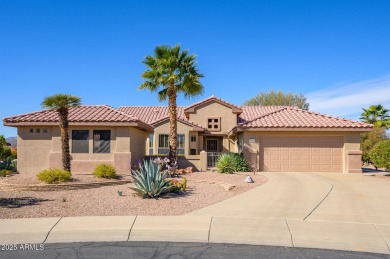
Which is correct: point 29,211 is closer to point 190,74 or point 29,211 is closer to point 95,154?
point 95,154

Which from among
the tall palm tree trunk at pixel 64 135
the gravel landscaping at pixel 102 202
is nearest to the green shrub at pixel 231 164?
the gravel landscaping at pixel 102 202

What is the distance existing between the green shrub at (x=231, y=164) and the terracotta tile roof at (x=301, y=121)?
2.33 metres

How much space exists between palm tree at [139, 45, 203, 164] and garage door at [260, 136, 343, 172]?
6.39 m

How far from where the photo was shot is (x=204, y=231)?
8.16 metres

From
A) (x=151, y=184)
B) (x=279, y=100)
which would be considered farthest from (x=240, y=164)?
(x=279, y=100)

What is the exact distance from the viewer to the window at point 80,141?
20.8 metres

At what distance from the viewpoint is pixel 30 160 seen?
21391 mm

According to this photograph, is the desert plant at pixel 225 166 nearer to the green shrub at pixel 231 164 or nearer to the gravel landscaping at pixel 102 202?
the green shrub at pixel 231 164

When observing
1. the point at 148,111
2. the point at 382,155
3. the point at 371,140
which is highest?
the point at 148,111

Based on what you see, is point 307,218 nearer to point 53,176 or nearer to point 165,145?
point 53,176

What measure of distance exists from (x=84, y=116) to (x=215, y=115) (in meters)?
14.7

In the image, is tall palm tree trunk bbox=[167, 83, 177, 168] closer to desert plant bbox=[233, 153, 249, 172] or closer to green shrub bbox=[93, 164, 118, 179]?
desert plant bbox=[233, 153, 249, 172]

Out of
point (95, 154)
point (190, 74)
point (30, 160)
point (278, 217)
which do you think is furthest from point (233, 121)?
point (278, 217)

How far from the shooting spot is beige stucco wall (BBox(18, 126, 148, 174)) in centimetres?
2039
